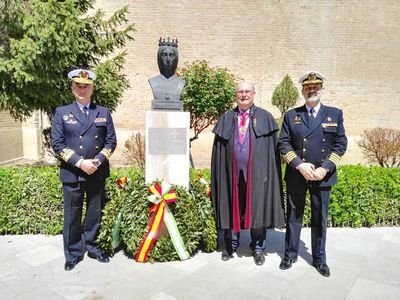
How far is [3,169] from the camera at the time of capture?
193 inches

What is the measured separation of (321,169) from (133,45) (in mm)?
9555

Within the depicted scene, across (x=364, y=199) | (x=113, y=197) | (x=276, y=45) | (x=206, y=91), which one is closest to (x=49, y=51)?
(x=113, y=197)

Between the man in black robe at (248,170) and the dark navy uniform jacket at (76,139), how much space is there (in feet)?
4.69

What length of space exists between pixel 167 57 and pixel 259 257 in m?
2.79

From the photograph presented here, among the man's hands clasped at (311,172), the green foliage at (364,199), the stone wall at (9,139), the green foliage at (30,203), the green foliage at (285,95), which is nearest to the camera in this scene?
the man's hands clasped at (311,172)

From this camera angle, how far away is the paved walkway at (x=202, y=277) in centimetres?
318

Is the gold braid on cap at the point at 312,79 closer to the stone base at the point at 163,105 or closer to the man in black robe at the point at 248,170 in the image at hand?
the man in black robe at the point at 248,170

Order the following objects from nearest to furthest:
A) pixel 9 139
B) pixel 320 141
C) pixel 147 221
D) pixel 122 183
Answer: pixel 320 141 < pixel 147 221 < pixel 122 183 < pixel 9 139

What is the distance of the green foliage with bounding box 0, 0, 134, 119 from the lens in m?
5.42

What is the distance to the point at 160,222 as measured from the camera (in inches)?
152

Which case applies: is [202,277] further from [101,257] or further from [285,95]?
[285,95]

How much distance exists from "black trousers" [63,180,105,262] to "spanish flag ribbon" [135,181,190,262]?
0.61 m

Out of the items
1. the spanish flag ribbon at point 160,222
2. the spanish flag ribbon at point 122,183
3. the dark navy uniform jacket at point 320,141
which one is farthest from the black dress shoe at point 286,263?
the spanish flag ribbon at point 122,183

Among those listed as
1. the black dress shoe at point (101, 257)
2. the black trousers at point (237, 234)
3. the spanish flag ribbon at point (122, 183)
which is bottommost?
the black dress shoe at point (101, 257)
